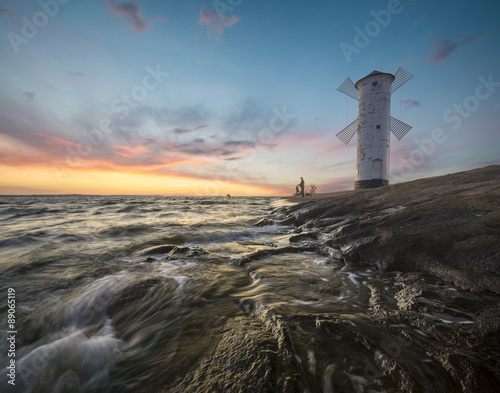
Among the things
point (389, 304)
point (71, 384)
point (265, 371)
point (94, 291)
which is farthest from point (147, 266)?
point (389, 304)

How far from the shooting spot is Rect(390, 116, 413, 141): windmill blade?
23077mm

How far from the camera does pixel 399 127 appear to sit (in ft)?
76.6

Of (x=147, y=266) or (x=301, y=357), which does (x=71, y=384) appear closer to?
(x=301, y=357)

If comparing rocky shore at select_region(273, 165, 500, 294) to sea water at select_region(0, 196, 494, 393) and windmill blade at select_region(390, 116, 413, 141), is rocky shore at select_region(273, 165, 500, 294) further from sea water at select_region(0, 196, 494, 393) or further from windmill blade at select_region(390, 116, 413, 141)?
windmill blade at select_region(390, 116, 413, 141)

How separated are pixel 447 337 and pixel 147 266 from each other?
454cm

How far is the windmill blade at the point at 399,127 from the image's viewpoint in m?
23.1

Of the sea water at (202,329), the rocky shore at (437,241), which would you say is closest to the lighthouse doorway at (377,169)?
the rocky shore at (437,241)

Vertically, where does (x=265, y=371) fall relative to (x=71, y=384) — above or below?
above

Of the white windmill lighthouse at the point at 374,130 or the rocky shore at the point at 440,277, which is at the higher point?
the white windmill lighthouse at the point at 374,130

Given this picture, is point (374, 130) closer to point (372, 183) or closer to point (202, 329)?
point (372, 183)

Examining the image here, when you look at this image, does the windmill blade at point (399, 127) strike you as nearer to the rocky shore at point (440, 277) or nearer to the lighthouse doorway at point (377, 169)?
the lighthouse doorway at point (377, 169)

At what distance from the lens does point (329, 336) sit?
6.51 ft

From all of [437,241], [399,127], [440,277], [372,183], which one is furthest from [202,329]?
[399,127]

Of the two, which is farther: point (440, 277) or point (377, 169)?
point (377, 169)
